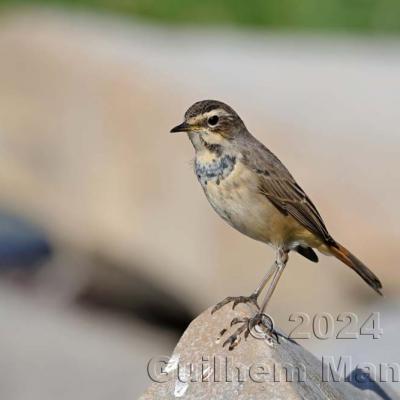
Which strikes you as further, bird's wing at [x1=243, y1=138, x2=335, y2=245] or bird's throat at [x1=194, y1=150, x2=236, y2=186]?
bird's wing at [x1=243, y1=138, x2=335, y2=245]

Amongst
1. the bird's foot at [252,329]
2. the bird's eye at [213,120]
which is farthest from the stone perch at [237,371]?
the bird's eye at [213,120]

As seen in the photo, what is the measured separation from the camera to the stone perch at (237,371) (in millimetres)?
7113

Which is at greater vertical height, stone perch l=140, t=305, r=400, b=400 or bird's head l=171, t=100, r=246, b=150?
bird's head l=171, t=100, r=246, b=150

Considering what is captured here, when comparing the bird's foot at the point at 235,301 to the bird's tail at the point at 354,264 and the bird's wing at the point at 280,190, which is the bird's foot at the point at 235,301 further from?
the bird's tail at the point at 354,264

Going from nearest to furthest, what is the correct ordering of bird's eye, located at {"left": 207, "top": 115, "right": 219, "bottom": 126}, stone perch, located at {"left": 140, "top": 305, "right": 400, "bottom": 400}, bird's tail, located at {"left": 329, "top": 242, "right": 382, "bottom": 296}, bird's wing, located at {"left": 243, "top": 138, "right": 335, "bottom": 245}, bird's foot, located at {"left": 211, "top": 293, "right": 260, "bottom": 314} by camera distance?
stone perch, located at {"left": 140, "top": 305, "right": 400, "bottom": 400}, bird's foot, located at {"left": 211, "top": 293, "right": 260, "bottom": 314}, bird's eye, located at {"left": 207, "top": 115, "right": 219, "bottom": 126}, bird's wing, located at {"left": 243, "top": 138, "right": 335, "bottom": 245}, bird's tail, located at {"left": 329, "top": 242, "right": 382, "bottom": 296}

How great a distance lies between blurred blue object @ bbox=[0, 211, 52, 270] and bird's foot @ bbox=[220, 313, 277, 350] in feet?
21.6

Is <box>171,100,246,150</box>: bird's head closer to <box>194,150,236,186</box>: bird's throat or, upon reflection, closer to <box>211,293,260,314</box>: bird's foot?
<box>194,150,236,186</box>: bird's throat

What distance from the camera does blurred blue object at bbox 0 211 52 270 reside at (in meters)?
14.2

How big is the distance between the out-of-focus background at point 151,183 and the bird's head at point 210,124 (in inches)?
67.0

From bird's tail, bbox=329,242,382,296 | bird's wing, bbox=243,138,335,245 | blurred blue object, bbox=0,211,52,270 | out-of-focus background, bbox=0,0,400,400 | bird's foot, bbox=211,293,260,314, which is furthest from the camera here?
blurred blue object, bbox=0,211,52,270

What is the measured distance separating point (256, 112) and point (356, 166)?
1.41 metres

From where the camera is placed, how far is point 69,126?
16.7 meters

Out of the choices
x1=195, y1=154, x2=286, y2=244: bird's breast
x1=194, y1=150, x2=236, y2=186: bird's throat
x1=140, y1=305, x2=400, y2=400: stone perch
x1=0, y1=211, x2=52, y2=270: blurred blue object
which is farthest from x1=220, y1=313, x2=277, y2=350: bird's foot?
x1=0, y1=211, x2=52, y2=270: blurred blue object

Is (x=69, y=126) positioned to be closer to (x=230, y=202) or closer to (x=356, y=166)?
(x=356, y=166)
